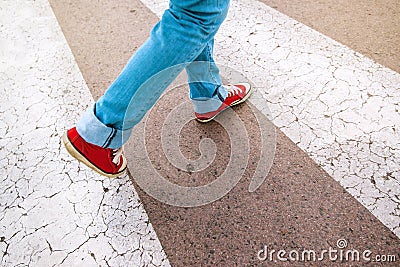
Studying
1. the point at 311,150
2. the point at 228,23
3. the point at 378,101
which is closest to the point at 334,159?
the point at 311,150

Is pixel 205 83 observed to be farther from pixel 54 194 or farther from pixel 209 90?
pixel 54 194

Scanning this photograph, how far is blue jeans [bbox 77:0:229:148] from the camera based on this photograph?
92cm

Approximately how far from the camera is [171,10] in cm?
93

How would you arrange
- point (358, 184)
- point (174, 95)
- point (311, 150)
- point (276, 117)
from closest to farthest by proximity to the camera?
point (358, 184) < point (311, 150) < point (276, 117) < point (174, 95)

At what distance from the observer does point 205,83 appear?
1.43 metres

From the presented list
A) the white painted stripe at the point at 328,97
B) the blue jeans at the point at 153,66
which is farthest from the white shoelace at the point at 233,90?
the blue jeans at the point at 153,66

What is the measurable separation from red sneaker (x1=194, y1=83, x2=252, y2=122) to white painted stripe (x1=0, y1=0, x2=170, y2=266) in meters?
0.45

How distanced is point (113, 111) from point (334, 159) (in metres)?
0.92

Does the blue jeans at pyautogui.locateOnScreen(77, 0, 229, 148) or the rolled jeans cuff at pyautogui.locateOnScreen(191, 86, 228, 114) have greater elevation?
the blue jeans at pyautogui.locateOnScreen(77, 0, 229, 148)

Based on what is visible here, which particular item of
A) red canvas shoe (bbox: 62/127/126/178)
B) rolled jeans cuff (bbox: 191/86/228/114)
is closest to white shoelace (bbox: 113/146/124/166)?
red canvas shoe (bbox: 62/127/126/178)

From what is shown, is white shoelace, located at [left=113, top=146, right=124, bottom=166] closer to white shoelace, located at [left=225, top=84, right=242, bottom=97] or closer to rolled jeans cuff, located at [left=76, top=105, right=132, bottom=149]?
rolled jeans cuff, located at [left=76, top=105, right=132, bottom=149]

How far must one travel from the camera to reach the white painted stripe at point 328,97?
134 centimetres

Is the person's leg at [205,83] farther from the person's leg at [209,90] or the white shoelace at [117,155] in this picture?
the white shoelace at [117,155]

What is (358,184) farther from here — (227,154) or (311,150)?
(227,154)
